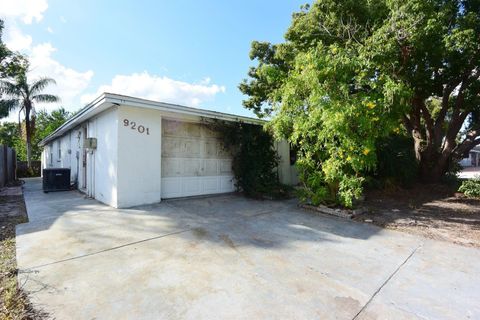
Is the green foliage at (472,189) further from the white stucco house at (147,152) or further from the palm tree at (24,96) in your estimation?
the palm tree at (24,96)

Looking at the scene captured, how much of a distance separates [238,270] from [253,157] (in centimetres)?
483

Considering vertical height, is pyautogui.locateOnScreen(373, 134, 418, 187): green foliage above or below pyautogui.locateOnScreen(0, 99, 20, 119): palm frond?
below

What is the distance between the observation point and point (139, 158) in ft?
19.2

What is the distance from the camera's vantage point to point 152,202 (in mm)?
6117

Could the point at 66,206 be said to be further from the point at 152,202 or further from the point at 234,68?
the point at 234,68

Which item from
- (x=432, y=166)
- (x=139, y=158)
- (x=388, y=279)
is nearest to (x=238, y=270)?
(x=388, y=279)

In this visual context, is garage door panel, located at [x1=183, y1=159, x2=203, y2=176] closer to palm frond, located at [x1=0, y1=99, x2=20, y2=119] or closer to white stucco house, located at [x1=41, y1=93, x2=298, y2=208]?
white stucco house, located at [x1=41, y1=93, x2=298, y2=208]

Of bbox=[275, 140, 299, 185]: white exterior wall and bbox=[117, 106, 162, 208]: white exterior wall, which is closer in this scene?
bbox=[117, 106, 162, 208]: white exterior wall

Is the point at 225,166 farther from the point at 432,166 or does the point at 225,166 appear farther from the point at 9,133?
the point at 9,133

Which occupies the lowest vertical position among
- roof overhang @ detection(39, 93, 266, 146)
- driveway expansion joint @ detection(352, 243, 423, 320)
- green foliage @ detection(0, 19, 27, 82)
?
driveway expansion joint @ detection(352, 243, 423, 320)

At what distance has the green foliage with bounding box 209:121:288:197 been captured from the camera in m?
7.32

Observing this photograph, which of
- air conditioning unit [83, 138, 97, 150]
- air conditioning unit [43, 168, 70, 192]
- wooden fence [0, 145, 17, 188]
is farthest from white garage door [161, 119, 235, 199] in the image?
wooden fence [0, 145, 17, 188]

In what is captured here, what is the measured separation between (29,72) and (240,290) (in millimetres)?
20441

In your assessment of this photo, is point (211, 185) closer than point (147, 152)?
No
